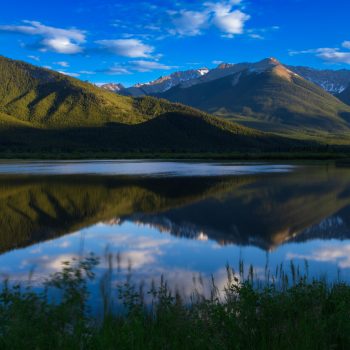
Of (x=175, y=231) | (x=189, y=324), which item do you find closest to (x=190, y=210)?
(x=175, y=231)

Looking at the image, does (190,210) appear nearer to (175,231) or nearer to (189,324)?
(175,231)

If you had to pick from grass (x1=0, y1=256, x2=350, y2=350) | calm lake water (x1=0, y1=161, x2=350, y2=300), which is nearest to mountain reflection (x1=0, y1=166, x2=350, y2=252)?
calm lake water (x1=0, y1=161, x2=350, y2=300)

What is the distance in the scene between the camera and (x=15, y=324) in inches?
340

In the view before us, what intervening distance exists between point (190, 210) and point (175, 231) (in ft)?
25.4

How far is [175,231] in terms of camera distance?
80.8 feet

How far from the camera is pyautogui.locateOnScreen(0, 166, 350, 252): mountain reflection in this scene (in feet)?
77.7

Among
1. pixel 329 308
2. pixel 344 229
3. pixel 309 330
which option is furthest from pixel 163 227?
pixel 309 330

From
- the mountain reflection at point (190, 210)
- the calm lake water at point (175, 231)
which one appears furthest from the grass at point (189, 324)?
the mountain reflection at point (190, 210)

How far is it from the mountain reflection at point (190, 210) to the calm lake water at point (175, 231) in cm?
6

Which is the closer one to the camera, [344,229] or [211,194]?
[344,229]

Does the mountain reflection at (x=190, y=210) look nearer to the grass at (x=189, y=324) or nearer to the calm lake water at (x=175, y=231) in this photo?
the calm lake water at (x=175, y=231)

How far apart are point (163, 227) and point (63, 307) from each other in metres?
16.1

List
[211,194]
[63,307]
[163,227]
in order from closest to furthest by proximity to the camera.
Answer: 1. [63,307]
2. [163,227]
3. [211,194]

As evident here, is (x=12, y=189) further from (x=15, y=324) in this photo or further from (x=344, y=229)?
(x=15, y=324)
